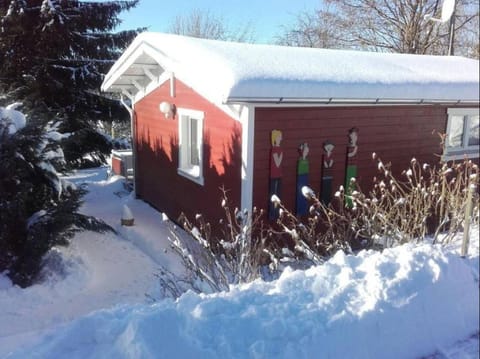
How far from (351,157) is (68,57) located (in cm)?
798

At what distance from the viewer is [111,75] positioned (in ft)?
24.9

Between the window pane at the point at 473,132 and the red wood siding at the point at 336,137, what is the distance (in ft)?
6.84

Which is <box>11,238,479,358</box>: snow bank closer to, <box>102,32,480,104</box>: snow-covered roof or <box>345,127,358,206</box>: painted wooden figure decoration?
<box>102,32,480,104</box>: snow-covered roof

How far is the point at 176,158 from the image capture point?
680 cm

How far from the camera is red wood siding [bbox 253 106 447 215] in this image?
15.6 feet

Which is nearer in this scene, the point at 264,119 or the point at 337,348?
the point at 337,348

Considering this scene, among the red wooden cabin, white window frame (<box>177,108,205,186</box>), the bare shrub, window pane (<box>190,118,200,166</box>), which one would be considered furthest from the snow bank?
window pane (<box>190,118,200,166</box>)

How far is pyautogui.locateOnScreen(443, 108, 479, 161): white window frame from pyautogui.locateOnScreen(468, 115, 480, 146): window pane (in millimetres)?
15

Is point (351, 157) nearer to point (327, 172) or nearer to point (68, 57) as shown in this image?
point (327, 172)

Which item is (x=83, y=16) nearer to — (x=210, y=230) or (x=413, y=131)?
(x=210, y=230)

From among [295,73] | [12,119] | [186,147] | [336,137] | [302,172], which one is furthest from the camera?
[186,147]

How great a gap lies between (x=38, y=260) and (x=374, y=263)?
12.0ft

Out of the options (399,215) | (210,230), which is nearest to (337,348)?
(399,215)

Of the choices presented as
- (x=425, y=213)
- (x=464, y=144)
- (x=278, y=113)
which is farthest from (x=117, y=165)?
(x=464, y=144)
